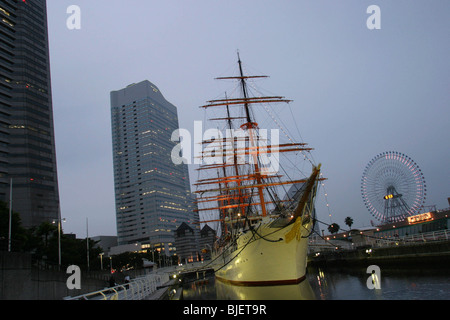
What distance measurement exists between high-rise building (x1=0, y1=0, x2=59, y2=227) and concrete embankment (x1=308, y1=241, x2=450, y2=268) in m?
70.3

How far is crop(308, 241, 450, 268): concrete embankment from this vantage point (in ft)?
77.9

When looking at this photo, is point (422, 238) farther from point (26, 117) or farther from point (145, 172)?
point (145, 172)

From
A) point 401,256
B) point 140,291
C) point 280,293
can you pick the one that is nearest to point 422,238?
point 401,256

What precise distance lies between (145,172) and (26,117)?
83644 millimetres

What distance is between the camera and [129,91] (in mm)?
182750

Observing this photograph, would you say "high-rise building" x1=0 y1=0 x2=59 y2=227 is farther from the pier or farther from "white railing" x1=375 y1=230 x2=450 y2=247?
"white railing" x1=375 y1=230 x2=450 y2=247

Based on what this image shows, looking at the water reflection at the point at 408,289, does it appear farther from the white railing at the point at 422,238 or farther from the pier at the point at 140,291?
the pier at the point at 140,291

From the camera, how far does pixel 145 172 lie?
164m

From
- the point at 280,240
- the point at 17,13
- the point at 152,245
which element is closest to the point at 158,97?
the point at 152,245

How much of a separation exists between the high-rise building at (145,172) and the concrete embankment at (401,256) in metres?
121

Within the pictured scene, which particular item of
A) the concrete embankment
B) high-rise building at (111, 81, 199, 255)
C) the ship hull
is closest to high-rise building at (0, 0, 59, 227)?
the ship hull
